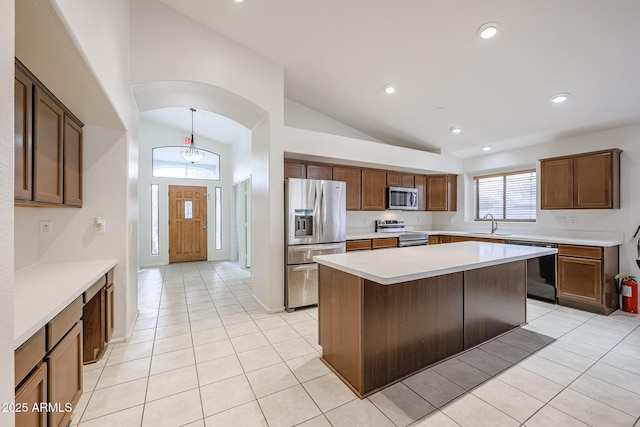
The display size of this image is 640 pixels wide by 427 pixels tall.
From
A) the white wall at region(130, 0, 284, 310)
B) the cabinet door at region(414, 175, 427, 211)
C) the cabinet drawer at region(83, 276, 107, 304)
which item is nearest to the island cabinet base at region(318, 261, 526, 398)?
the white wall at region(130, 0, 284, 310)

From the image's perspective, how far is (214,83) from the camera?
314 cm

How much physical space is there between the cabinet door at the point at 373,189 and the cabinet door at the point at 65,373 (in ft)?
13.3

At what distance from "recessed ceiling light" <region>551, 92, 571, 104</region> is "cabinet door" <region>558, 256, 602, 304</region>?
209 centimetres

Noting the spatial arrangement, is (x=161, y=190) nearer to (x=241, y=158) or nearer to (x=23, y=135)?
(x=241, y=158)

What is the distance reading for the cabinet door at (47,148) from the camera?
176cm

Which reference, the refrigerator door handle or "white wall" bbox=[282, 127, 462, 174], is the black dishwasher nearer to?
"white wall" bbox=[282, 127, 462, 174]

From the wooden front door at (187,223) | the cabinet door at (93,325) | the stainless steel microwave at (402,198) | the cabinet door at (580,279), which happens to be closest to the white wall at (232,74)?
the cabinet door at (93,325)

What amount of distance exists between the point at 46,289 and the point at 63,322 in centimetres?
35

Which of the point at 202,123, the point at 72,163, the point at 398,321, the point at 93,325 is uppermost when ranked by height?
the point at 202,123

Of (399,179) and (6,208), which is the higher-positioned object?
(399,179)

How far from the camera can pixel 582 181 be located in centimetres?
383

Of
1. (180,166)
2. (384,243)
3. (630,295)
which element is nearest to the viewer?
(630,295)

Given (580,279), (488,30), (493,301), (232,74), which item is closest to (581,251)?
(580,279)

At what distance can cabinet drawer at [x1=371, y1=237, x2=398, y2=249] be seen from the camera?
4.55 meters
